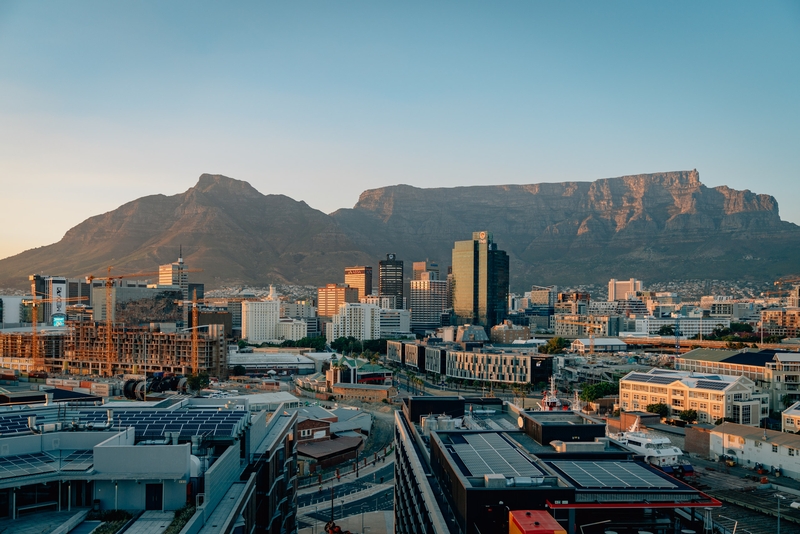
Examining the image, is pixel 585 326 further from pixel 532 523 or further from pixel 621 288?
pixel 532 523

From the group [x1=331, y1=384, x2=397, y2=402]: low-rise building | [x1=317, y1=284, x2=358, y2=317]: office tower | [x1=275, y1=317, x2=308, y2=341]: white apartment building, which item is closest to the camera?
[x1=331, y1=384, x2=397, y2=402]: low-rise building

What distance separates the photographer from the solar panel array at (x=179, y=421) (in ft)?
50.9

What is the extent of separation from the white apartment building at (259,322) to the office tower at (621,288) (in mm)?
101809

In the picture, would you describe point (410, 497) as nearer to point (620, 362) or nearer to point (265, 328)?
point (620, 362)

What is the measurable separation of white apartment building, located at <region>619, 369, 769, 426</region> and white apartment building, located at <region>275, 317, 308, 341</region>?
69800 millimetres

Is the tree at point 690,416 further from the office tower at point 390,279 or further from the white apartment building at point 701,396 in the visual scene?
the office tower at point 390,279

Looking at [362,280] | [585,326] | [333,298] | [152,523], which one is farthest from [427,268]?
[152,523]

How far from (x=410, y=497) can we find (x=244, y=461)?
179 inches

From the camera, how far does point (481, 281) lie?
11031cm

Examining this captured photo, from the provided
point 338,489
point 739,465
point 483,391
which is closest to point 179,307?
point 483,391

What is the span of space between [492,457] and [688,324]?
318 feet

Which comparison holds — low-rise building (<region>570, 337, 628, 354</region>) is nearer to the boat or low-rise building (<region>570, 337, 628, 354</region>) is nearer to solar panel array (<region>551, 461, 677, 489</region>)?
the boat

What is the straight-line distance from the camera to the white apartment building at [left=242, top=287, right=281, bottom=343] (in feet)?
360

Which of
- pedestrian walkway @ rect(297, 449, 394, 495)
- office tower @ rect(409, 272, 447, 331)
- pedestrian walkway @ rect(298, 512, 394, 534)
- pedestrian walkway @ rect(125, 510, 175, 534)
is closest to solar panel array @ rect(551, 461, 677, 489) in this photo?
pedestrian walkway @ rect(125, 510, 175, 534)
